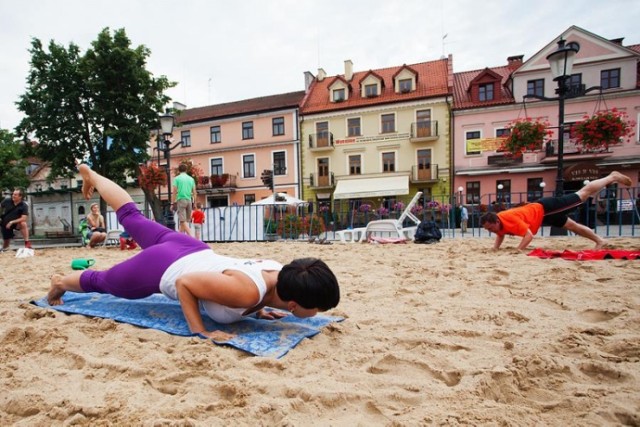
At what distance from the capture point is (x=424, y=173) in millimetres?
24281

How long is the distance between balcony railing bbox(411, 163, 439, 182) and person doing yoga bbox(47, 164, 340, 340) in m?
22.9

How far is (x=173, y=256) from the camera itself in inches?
92.4

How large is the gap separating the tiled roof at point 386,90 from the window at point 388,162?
3.82 m

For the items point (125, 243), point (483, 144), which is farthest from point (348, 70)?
point (125, 243)

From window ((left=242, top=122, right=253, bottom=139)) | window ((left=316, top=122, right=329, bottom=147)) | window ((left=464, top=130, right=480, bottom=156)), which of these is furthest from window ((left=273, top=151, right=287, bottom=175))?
window ((left=464, top=130, right=480, bottom=156))

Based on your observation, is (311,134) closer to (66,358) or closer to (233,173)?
(233,173)

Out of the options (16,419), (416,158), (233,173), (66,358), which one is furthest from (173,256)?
(233,173)

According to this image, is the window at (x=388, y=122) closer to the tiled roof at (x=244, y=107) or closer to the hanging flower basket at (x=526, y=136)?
the tiled roof at (x=244, y=107)

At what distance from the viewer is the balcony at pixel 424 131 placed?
78.5 feet

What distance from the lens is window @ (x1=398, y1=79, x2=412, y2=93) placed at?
83.0 feet

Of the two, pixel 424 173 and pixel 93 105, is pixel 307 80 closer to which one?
pixel 424 173

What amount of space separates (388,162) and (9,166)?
92.4 feet

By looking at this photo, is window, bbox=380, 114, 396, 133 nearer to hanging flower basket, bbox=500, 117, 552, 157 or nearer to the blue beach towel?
hanging flower basket, bbox=500, 117, 552, 157

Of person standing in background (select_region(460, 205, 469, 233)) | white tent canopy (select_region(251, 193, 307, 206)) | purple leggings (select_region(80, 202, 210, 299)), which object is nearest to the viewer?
purple leggings (select_region(80, 202, 210, 299))
